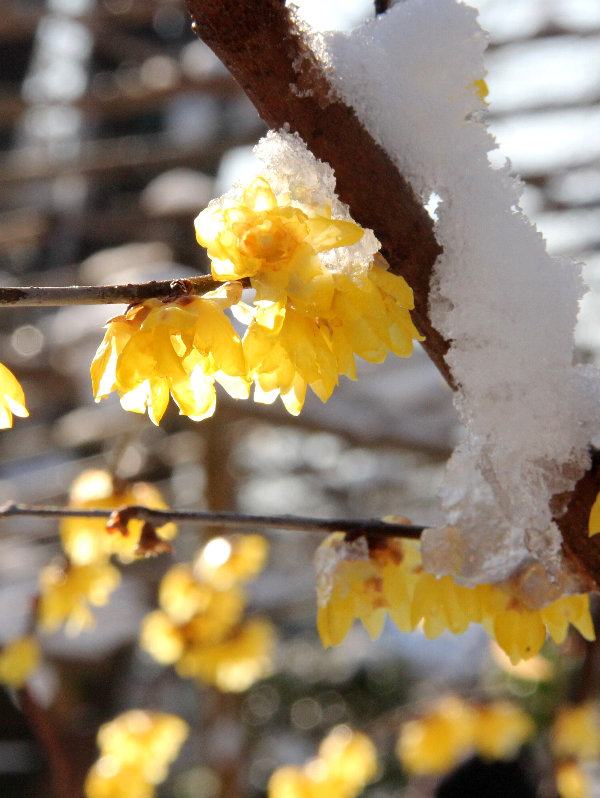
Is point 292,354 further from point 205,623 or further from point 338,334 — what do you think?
point 205,623

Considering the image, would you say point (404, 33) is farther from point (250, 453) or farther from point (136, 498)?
point (250, 453)

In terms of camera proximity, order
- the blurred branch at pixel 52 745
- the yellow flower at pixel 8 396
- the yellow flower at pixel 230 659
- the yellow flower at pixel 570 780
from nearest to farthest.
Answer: the yellow flower at pixel 8 396
the blurred branch at pixel 52 745
the yellow flower at pixel 230 659
the yellow flower at pixel 570 780

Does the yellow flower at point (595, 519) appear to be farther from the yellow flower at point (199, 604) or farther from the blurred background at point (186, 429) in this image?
the yellow flower at point (199, 604)

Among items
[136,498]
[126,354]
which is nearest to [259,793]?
[136,498]

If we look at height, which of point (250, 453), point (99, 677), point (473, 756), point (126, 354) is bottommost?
point (473, 756)

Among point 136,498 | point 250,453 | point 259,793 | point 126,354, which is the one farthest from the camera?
point 250,453

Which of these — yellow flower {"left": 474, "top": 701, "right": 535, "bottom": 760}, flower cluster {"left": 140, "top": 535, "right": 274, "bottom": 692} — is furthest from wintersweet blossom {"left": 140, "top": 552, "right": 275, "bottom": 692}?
yellow flower {"left": 474, "top": 701, "right": 535, "bottom": 760}

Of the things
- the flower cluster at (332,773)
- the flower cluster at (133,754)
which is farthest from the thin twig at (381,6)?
the flower cluster at (332,773)
